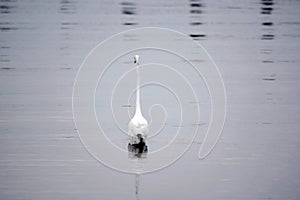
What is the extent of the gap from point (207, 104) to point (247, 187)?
275 inches

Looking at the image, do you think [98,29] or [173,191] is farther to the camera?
[98,29]

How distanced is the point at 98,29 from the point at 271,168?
72.9ft

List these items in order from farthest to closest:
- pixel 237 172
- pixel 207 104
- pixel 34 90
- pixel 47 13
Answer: pixel 47 13 → pixel 34 90 → pixel 207 104 → pixel 237 172

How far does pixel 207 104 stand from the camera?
76.1 feet

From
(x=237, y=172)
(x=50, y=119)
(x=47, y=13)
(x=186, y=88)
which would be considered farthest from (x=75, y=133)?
(x=47, y=13)

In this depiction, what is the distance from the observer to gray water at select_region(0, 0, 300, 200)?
1630 cm

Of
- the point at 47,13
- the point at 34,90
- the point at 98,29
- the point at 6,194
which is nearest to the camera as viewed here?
the point at 6,194

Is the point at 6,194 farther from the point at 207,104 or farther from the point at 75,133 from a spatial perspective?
the point at 207,104

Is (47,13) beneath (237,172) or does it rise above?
above

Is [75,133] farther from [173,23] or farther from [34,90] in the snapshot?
[173,23]

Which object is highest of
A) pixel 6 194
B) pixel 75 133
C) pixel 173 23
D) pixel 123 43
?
pixel 173 23

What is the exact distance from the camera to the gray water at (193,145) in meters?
16.3

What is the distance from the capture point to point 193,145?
62.0 feet

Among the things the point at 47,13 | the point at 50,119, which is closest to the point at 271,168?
the point at 50,119
